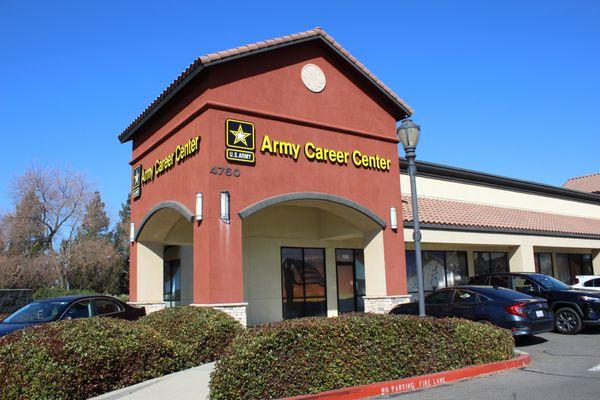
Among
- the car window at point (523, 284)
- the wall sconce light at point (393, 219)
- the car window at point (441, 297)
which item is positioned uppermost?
the wall sconce light at point (393, 219)

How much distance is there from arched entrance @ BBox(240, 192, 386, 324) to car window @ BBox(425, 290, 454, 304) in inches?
92.6

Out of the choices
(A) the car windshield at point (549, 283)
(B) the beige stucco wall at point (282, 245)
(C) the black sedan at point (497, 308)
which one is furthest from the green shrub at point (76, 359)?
(A) the car windshield at point (549, 283)

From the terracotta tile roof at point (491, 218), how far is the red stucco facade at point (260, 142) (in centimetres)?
299

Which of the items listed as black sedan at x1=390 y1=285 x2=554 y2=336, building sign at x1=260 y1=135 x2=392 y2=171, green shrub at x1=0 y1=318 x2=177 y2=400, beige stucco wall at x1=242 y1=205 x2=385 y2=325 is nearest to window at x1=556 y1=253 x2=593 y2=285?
beige stucco wall at x1=242 y1=205 x2=385 y2=325

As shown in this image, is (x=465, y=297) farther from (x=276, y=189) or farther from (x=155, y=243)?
(x=155, y=243)

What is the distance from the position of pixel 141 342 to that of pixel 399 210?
10.0m

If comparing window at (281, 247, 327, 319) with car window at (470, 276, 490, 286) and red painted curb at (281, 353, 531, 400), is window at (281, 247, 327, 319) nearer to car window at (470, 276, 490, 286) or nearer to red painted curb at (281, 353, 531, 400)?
car window at (470, 276, 490, 286)

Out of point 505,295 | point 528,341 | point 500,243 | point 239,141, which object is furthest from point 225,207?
point 500,243

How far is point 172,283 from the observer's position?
22.0 m

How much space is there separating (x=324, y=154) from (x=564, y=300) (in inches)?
316

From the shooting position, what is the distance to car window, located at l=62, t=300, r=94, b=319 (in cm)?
1212

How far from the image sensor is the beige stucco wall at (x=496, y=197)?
23.3 metres

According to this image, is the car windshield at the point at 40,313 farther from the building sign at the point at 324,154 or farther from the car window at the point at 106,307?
the building sign at the point at 324,154

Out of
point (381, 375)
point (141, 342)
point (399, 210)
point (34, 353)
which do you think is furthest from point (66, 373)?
point (399, 210)
